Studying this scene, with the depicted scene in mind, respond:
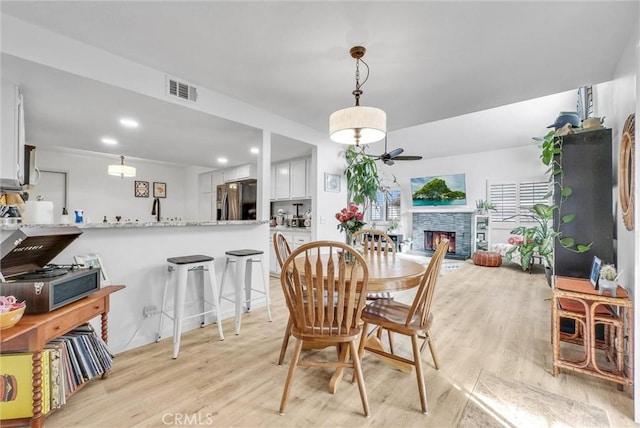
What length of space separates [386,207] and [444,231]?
1.80 m

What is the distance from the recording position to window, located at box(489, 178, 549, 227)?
20.5 ft

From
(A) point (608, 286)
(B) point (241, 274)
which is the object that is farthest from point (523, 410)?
(B) point (241, 274)

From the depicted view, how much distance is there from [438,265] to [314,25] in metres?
1.71

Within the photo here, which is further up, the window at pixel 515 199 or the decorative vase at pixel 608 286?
the window at pixel 515 199

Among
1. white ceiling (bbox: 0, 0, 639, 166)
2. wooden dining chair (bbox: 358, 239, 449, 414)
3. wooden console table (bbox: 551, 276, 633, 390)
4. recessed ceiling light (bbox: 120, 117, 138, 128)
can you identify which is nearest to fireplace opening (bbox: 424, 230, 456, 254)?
white ceiling (bbox: 0, 0, 639, 166)

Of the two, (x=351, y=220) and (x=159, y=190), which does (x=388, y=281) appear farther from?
(x=159, y=190)

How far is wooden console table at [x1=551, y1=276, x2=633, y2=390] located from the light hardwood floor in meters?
0.10

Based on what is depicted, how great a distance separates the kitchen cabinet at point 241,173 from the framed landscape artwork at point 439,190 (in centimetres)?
465

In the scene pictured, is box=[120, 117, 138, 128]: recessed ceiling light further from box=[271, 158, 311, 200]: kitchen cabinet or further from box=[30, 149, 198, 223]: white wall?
box=[30, 149, 198, 223]: white wall

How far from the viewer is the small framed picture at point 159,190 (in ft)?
22.5

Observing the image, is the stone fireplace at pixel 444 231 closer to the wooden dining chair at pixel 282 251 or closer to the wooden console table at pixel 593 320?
the wooden console table at pixel 593 320

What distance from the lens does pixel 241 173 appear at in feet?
19.0

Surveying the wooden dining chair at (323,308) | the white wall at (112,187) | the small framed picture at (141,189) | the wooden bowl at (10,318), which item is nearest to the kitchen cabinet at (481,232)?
the wooden dining chair at (323,308)

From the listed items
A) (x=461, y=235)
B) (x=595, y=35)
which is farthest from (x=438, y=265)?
(x=461, y=235)
